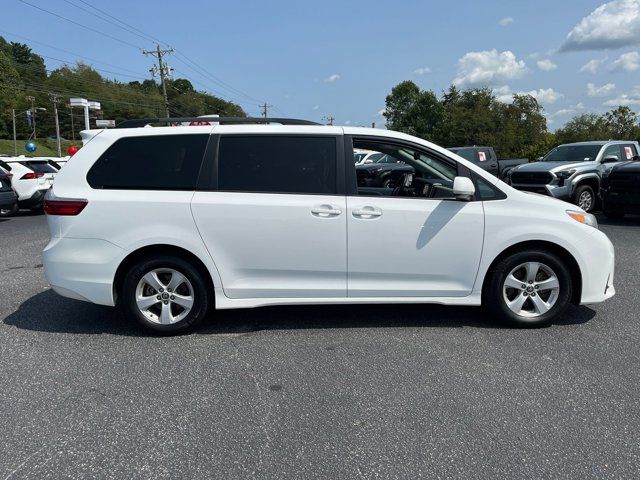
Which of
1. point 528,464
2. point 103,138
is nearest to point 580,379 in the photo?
point 528,464

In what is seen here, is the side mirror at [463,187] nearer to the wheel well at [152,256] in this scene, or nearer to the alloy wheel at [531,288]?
the alloy wheel at [531,288]

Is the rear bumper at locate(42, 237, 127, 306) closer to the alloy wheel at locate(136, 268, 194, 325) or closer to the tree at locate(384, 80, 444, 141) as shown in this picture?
the alloy wheel at locate(136, 268, 194, 325)

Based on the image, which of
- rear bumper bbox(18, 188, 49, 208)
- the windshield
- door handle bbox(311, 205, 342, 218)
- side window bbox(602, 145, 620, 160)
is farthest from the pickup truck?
door handle bbox(311, 205, 342, 218)

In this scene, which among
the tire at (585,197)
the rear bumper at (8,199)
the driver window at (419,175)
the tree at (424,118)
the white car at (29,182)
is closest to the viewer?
the driver window at (419,175)

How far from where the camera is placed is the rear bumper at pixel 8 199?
501 inches

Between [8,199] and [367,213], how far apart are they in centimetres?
1169

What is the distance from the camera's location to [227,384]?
363 cm

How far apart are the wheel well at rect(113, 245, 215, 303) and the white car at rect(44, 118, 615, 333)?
1 centimetres

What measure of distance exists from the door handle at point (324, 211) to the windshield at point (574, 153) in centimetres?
1064

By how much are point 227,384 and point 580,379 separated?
2478 millimetres

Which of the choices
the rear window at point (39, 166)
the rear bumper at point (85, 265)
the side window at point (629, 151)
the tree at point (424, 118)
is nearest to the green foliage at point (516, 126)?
the tree at point (424, 118)

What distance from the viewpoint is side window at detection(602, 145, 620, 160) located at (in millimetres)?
12990

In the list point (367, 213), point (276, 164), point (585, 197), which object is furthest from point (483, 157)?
point (276, 164)

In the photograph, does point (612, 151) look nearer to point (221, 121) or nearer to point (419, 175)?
point (419, 175)
